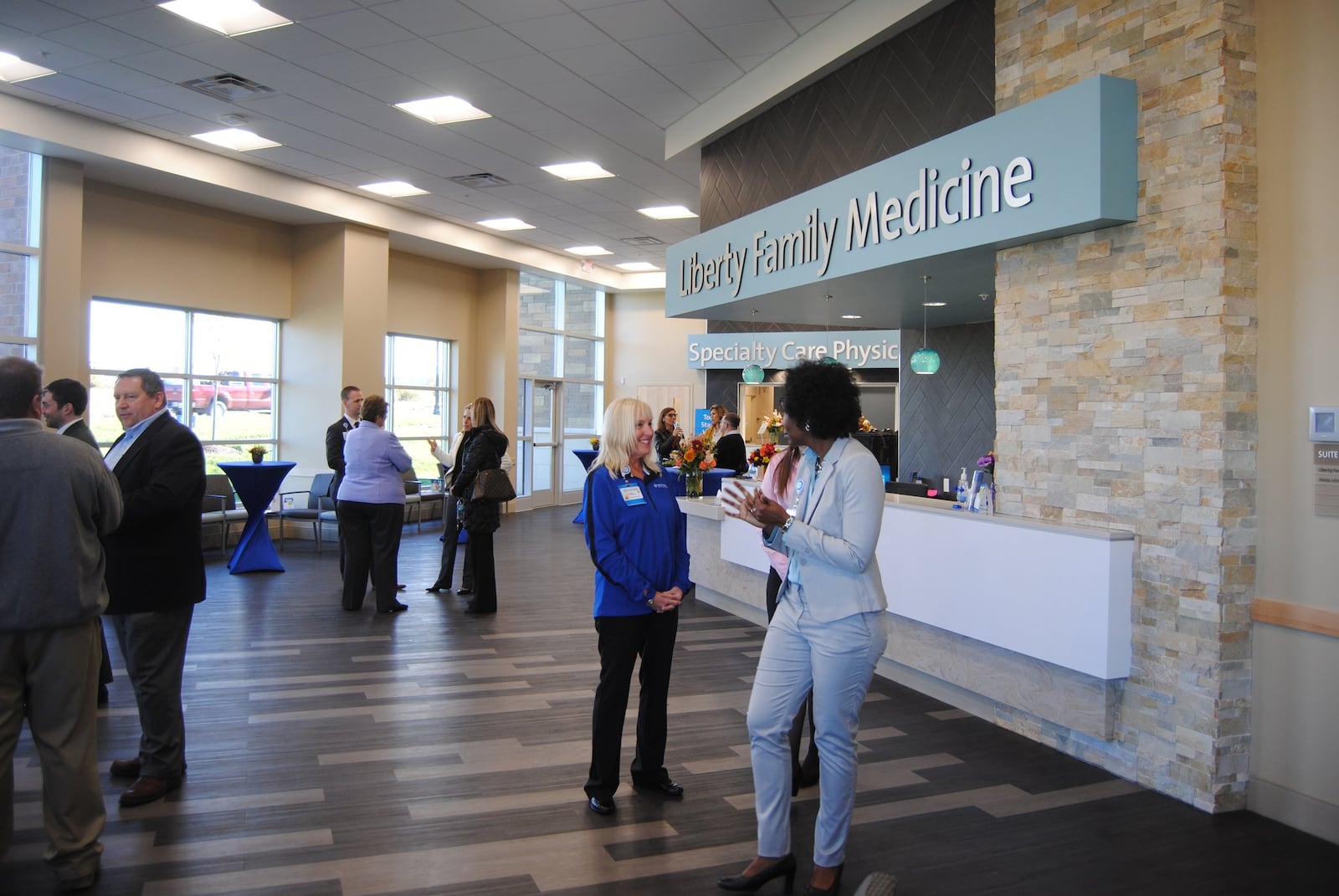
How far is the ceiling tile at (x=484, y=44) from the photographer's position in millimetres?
7055

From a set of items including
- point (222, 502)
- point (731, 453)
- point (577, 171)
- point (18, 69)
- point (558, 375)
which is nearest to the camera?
point (18, 69)

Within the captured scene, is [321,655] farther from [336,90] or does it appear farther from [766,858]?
[336,90]

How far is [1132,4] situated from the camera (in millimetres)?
4043

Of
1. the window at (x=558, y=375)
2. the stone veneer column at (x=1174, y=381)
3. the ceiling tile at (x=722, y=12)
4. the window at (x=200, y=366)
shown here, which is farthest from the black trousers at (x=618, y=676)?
the window at (x=558, y=375)

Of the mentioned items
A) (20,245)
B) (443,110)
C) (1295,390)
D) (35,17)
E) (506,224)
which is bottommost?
(1295,390)

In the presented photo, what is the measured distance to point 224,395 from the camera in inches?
480

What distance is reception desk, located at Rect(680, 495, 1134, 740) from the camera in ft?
13.1

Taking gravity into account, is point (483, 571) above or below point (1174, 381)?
below

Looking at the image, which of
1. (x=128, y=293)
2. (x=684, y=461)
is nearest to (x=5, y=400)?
(x=684, y=461)

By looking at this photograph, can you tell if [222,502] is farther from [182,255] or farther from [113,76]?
[113,76]

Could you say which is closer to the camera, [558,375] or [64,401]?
[64,401]

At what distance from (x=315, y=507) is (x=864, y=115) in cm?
865

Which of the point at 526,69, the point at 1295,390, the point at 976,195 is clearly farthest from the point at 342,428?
the point at 1295,390

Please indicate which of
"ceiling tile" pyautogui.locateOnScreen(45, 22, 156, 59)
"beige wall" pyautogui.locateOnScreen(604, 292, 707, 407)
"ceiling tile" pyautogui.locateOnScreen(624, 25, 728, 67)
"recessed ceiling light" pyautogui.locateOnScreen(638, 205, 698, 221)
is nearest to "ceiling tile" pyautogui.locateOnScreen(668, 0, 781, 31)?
"ceiling tile" pyautogui.locateOnScreen(624, 25, 728, 67)
